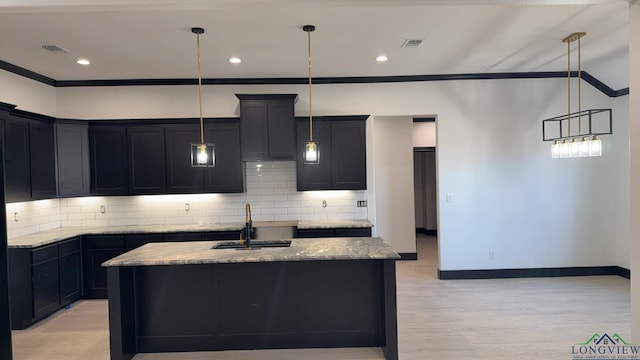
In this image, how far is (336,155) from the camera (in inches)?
208

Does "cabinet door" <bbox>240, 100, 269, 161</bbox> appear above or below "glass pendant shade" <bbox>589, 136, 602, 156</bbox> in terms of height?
above

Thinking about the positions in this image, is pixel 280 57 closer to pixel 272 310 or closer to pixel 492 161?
pixel 272 310

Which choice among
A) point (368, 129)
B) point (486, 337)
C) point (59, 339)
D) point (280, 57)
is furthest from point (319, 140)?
point (59, 339)

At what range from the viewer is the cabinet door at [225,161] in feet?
17.1

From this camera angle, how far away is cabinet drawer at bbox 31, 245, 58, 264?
4.11 meters

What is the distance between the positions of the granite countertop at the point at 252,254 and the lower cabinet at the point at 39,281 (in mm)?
1605

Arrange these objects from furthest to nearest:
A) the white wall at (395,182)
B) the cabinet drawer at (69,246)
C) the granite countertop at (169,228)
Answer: the white wall at (395,182) < the granite countertop at (169,228) < the cabinet drawer at (69,246)

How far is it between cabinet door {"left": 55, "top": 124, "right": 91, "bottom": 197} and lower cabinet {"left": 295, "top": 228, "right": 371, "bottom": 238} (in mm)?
3008

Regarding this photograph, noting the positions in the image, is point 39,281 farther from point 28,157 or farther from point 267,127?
point 267,127

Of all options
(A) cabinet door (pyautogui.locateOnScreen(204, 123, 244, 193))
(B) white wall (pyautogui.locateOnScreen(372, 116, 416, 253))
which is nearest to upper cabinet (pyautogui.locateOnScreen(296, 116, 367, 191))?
(A) cabinet door (pyautogui.locateOnScreen(204, 123, 244, 193))

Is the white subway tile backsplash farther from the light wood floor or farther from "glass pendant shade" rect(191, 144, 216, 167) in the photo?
"glass pendant shade" rect(191, 144, 216, 167)

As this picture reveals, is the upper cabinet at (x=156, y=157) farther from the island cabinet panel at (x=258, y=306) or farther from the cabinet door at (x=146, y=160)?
the island cabinet panel at (x=258, y=306)

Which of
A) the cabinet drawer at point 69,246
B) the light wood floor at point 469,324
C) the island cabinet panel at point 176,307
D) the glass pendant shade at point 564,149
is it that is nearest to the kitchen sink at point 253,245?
the island cabinet panel at point 176,307

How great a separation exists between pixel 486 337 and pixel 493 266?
2.20 meters
